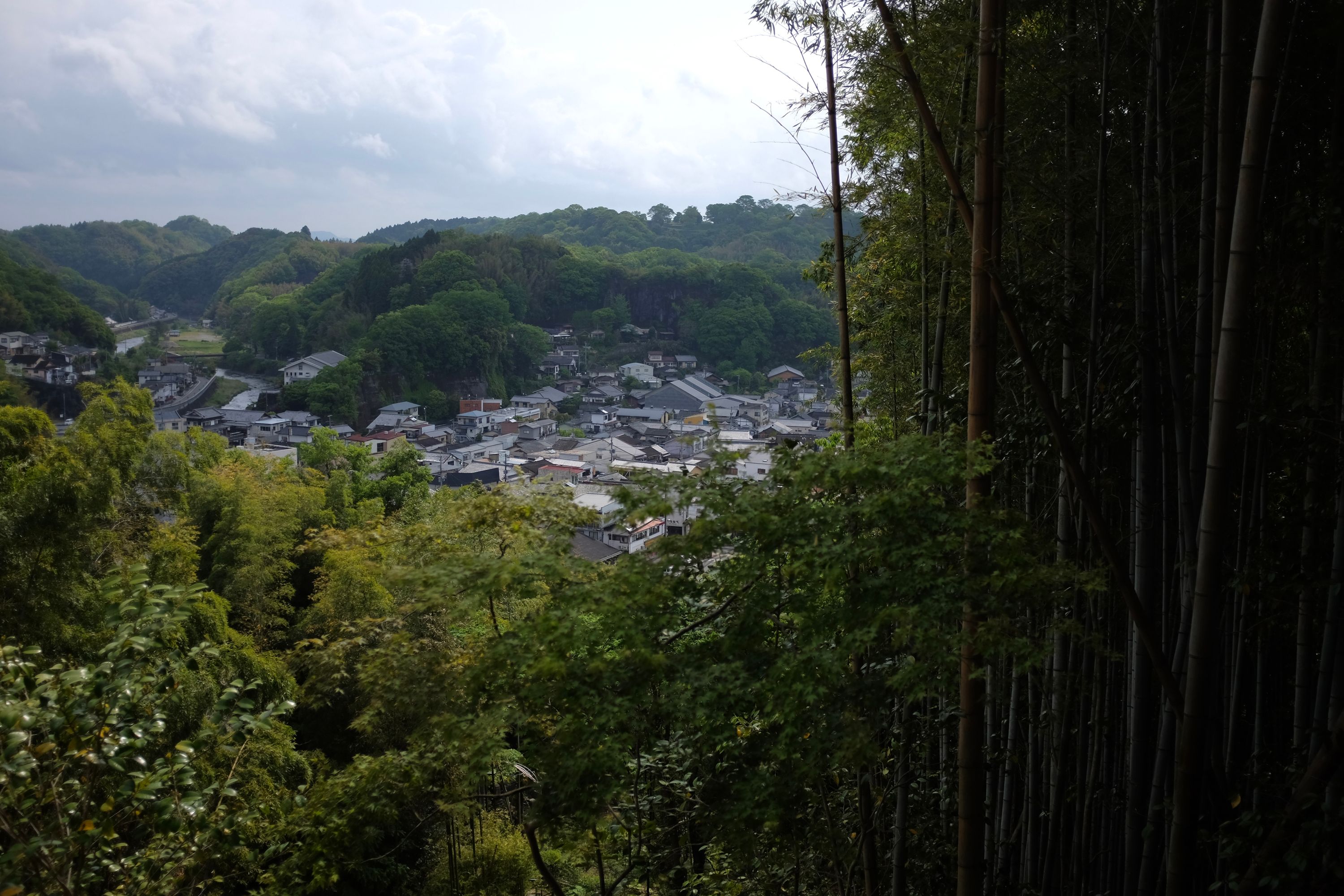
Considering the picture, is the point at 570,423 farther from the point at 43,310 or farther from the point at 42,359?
the point at 42,359

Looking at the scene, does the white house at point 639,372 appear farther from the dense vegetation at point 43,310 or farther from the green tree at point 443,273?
the dense vegetation at point 43,310

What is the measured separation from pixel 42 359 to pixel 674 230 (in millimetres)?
31819

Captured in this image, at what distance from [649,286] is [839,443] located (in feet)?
92.8

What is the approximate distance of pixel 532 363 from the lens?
86.5 feet

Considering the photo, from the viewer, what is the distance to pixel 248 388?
2130cm

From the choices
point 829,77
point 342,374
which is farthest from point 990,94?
point 342,374

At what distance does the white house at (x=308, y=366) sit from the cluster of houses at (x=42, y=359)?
7.39m

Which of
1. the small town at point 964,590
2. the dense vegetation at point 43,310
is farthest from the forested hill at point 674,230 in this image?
the small town at point 964,590

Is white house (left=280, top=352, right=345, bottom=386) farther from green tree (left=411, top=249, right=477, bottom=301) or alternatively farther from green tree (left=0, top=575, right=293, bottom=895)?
green tree (left=0, top=575, right=293, bottom=895)

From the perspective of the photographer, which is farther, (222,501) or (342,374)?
(342,374)

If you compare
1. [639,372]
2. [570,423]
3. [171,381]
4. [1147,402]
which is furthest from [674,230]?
[1147,402]

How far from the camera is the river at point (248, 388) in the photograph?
19.8 metres

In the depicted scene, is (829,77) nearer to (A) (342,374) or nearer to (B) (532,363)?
(A) (342,374)

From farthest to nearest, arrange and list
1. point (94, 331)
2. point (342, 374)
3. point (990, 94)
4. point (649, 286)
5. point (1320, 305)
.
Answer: point (649, 286) < point (342, 374) < point (94, 331) < point (990, 94) < point (1320, 305)
